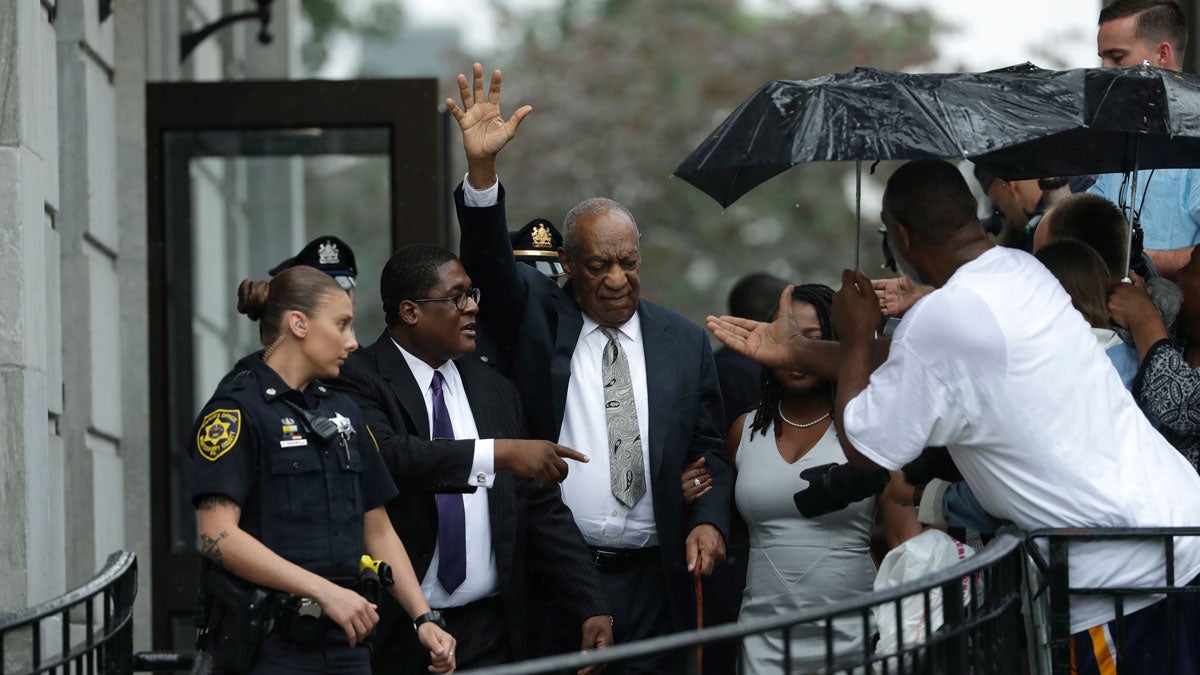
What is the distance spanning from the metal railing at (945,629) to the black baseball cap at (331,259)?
9.33 feet

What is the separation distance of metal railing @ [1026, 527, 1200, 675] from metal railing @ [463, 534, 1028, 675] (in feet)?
Result: 0.26

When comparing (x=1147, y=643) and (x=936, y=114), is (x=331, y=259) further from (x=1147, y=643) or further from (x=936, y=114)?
(x=1147, y=643)

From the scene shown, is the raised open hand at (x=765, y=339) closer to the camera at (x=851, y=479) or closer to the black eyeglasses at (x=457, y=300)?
the camera at (x=851, y=479)

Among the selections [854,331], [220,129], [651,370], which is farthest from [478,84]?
[220,129]

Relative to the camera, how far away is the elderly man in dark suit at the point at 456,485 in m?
5.45

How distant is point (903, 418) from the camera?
15.0ft

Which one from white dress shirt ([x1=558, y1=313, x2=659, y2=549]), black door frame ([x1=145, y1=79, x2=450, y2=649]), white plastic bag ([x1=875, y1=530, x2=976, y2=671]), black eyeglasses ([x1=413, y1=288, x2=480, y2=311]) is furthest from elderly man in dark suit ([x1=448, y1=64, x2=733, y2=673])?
black door frame ([x1=145, y1=79, x2=450, y2=649])

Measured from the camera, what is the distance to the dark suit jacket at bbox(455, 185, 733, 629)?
19.5 feet

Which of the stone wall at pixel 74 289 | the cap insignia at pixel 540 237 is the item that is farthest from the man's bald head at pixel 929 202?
the stone wall at pixel 74 289

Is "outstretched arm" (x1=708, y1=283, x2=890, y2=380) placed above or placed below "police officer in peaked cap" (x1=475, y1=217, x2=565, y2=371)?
below

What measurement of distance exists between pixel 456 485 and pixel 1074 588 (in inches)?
73.8

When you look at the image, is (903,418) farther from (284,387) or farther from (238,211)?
(238,211)

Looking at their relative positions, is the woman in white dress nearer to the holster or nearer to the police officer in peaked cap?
the police officer in peaked cap

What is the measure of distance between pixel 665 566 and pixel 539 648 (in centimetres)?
51
